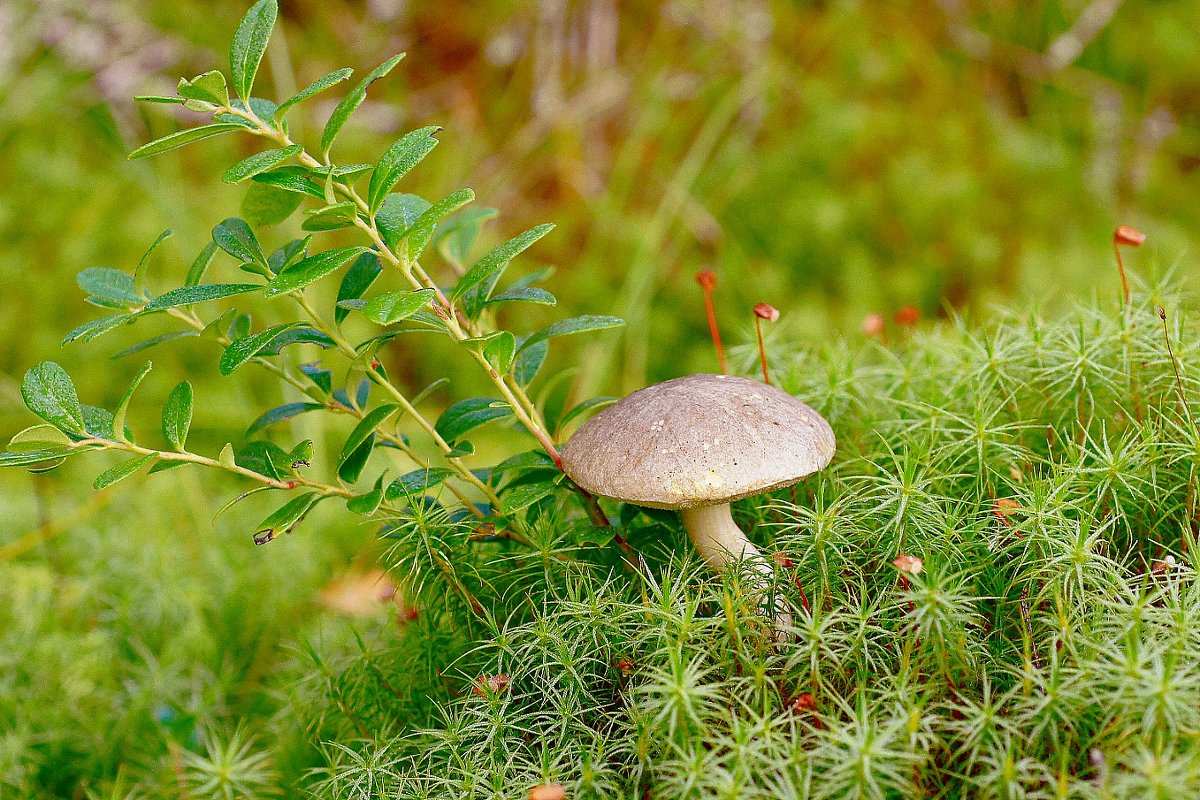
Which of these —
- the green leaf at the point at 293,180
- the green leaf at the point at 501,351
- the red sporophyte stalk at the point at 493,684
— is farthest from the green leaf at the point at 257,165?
the red sporophyte stalk at the point at 493,684

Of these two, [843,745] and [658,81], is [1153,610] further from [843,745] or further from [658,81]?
[658,81]

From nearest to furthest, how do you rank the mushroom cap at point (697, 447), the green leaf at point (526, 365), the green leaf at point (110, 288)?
the mushroom cap at point (697, 447)
the green leaf at point (110, 288)
the green leaf at point (526, 365)

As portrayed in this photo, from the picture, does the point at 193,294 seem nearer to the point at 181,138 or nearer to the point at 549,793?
the point at 181,138

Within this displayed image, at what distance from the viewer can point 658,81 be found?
293 centimetres

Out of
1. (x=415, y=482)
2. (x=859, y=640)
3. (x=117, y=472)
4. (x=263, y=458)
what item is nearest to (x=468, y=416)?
(x=415, y=482)

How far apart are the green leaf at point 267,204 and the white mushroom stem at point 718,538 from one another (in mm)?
501

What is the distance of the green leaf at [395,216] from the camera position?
888 mm

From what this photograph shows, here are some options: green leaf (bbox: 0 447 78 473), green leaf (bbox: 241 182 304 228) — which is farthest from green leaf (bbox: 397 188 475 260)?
green leaf (bbox: 0 447 78 473)

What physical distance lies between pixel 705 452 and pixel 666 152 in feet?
7.29

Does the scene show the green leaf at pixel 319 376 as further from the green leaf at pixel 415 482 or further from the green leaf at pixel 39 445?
the green leaf at pixel 39 445

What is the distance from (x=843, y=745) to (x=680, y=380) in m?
0.39

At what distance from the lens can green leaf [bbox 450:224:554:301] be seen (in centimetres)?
85

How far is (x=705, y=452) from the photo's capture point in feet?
2.74

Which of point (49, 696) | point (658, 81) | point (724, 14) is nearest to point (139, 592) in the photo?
point (49, 696)
